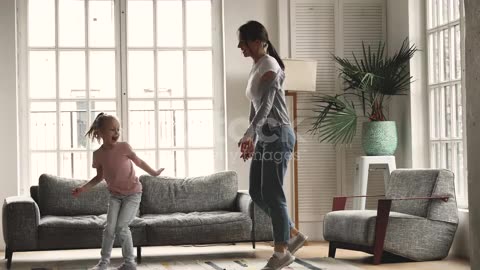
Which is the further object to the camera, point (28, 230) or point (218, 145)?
point (218, 145)

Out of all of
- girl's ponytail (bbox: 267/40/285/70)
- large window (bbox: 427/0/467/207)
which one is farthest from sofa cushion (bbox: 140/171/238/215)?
girl's ponytail (bbox: 267/40/285/70)

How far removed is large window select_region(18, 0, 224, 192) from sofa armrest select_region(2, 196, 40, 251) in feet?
4.98

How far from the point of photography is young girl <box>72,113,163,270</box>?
5180 millimetres

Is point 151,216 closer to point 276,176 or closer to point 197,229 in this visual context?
point 197,229

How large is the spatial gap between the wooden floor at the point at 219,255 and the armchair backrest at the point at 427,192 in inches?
14.0

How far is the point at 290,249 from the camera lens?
188 inches

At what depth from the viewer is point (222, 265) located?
5.79 meters

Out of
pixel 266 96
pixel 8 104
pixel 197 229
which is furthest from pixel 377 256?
pixel 8 104

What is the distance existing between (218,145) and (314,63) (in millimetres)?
1180

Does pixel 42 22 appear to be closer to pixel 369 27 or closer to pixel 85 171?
pixel 85 171

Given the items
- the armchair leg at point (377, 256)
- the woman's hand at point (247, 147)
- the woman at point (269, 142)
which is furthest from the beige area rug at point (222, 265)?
the woman's hand at point (247, 147)

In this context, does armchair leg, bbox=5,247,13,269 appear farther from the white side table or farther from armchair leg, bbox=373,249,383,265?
the white side table

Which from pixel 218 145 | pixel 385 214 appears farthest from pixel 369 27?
pixel 385 214

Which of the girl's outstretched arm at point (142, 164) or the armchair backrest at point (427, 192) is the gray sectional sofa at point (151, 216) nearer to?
the girl's outstretched arm at point (142, 164)
